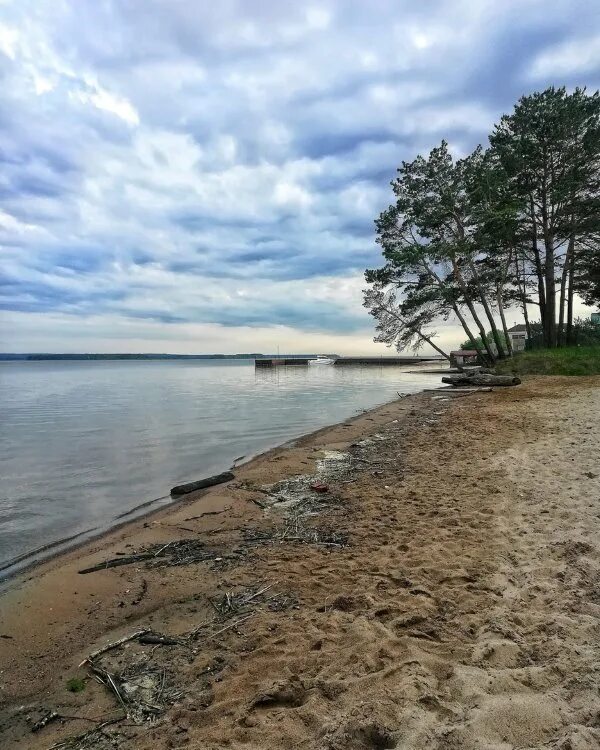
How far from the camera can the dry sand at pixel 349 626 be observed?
2.59 m

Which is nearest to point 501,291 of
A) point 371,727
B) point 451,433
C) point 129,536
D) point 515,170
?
point 515,170

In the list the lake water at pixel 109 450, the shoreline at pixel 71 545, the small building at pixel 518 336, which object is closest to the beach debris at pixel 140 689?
the shoreline at pixel 71 545

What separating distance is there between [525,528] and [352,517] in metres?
2.37

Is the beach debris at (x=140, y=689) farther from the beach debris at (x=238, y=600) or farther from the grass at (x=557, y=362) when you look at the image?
the grass at (x=557, y=362)

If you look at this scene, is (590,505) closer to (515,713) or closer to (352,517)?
(352,517)

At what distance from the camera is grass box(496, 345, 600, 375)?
2919 cm

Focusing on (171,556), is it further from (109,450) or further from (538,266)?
(538,266)

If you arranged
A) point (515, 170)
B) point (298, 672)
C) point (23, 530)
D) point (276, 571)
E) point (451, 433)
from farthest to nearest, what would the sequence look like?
point (515, 170) < point (451, 433) < point (23, 530) < point (276, 571) < point (298, 672)

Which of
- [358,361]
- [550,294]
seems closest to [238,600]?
[550,294]

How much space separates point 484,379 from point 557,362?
5.92 metres

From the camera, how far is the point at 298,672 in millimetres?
3146

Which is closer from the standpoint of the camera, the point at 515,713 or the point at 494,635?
the point at 515,713

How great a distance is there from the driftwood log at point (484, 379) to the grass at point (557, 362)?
2.63 meters

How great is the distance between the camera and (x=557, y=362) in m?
30.5
